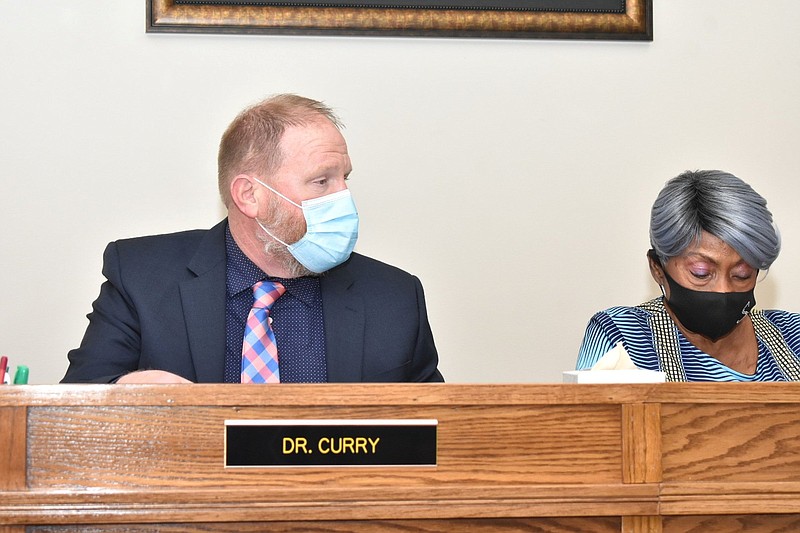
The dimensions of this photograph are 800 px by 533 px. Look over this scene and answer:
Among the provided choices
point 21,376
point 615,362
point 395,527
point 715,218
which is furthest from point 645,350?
point 21,376

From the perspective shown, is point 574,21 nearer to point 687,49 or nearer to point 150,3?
point 687,49

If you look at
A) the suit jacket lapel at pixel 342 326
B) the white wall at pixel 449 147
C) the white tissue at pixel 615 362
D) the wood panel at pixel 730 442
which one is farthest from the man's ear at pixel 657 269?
the wood panel at pixel 730 442

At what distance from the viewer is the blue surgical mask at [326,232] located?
244 centimetres

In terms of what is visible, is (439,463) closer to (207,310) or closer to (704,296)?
(207,310)

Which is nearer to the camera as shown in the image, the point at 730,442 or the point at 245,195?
the point at 730,442

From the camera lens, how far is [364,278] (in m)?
2.60

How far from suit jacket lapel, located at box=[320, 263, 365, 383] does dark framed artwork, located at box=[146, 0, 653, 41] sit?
2.91 feet

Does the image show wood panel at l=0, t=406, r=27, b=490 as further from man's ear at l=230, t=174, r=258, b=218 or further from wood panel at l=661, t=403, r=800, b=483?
man's ear at l=230, t=174, r=258, b=218

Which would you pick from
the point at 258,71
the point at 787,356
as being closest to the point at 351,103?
the point at 258,71

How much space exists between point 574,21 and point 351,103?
74 centimetres

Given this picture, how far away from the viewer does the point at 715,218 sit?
2.49 m

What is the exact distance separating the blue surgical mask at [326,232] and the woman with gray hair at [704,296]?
0.68 meters

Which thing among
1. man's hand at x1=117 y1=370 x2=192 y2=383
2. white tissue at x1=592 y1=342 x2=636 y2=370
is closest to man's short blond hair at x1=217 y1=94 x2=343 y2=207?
man's hand at x1=117 y1=370 x2=192 y2=383

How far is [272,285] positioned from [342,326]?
20cm
